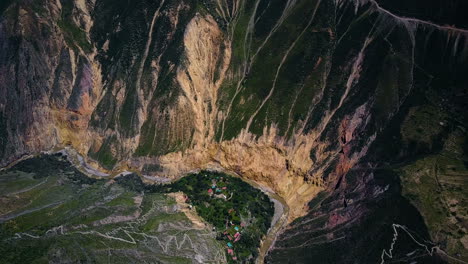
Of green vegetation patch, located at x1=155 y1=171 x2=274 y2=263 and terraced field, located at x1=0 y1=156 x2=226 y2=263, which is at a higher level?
green vegetation patch, located at x1=155 y1=171 x2=274 y2=263

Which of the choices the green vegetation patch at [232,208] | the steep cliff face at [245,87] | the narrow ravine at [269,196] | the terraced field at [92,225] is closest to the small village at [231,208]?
the green vegetation patch at [232,208]

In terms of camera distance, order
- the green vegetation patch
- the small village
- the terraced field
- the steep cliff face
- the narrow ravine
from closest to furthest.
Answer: the terraced field < the steep cliff face < the small village < the green vegetation patch < the narrow ravine

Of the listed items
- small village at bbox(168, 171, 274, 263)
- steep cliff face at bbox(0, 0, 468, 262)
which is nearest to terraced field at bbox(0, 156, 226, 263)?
small village at bbox(168, 171, 274, 263)

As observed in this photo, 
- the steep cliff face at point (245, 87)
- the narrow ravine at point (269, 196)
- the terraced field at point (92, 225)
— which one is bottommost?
the terraced field at point (92, 225)

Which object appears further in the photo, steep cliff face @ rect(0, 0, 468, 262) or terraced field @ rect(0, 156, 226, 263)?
steep cliff face @ rect(0, 0, 468, 262)

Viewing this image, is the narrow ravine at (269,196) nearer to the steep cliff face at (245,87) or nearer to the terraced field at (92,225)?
the steep cliff face at (245,87)

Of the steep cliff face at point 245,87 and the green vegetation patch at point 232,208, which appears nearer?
the steep cliff face at point 245,87

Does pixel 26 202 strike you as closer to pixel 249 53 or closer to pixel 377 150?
pixel 249 53

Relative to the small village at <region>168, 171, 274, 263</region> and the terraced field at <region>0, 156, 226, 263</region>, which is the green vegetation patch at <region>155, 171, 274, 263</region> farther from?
the terraced field at <region>0, 156, 226, 263</region>
